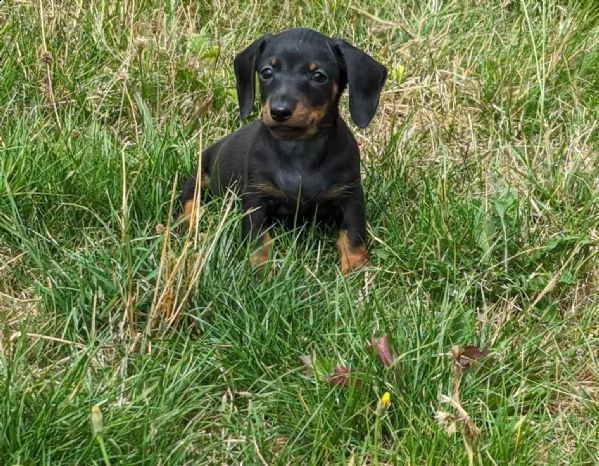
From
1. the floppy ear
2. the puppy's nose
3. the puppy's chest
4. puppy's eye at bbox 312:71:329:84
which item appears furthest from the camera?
the puppy's chest

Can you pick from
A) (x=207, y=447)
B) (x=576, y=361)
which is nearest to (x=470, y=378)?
(x=576, y=361)

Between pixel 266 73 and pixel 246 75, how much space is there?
0.84ft

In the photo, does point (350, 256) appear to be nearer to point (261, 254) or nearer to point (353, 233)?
point (353, 233)

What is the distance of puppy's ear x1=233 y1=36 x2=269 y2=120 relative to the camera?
4.23 m

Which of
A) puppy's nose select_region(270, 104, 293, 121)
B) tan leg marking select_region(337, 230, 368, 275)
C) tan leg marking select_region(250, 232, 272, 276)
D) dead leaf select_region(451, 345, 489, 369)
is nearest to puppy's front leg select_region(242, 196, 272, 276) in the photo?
tan leg marking select_region(250, 232, 272, 276)

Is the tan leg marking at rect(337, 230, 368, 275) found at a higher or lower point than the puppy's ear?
lower

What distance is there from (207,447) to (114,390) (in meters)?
0.31

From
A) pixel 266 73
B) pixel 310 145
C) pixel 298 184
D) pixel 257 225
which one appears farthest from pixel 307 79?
pixel 257 225

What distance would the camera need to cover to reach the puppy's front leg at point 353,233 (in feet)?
13.6

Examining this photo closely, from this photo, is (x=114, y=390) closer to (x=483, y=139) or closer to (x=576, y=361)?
(x=576, y=361)

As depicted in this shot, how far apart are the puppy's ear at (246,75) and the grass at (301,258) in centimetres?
39

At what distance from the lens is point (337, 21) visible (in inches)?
225

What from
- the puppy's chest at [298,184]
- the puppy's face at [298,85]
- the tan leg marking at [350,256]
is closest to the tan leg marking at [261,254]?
the puppy's chest at [298,184]

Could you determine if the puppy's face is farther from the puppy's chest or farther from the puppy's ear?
the puppy's chest
